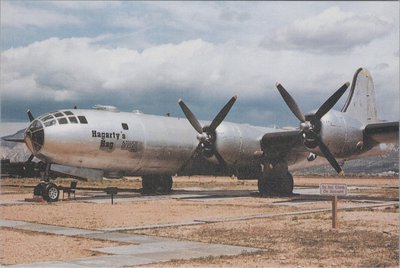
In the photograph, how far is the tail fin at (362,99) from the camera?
30734 millimetres

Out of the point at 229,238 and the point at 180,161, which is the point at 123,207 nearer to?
the point at 180,161

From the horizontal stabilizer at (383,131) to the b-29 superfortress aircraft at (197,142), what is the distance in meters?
0.05

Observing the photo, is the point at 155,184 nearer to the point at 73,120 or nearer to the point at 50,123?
the point at 73,120

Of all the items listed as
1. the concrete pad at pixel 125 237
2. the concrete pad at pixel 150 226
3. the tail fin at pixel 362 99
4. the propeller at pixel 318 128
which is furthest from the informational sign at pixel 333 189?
the tail fin at pixel 362 99

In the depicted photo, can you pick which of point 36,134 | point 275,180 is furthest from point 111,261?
point 275,180

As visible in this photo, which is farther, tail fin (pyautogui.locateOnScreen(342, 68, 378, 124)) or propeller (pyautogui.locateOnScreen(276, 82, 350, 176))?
tail fin (pyautogui.locateOnScreen(342, 68, 378, 124))

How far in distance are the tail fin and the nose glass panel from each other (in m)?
16.9

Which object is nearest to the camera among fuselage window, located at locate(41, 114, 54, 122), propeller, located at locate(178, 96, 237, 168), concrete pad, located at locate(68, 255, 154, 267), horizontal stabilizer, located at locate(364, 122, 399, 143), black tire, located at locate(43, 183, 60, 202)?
concrete pad, located at locate(68, 255, 154, 267)

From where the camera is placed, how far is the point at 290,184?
31516mm

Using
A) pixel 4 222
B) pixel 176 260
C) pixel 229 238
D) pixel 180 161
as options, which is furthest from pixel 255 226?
pixel 180 161

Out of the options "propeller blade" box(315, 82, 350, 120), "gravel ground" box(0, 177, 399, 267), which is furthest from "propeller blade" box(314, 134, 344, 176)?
"gravel ground" box(0, 177, 399, 267)

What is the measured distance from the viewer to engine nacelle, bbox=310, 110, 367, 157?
26.0 metres

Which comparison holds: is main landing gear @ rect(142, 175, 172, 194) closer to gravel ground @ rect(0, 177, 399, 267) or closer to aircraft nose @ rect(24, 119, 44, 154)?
aircraft nose @ rect(24, 119, 44, 154)

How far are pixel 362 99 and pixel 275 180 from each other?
278 inches
